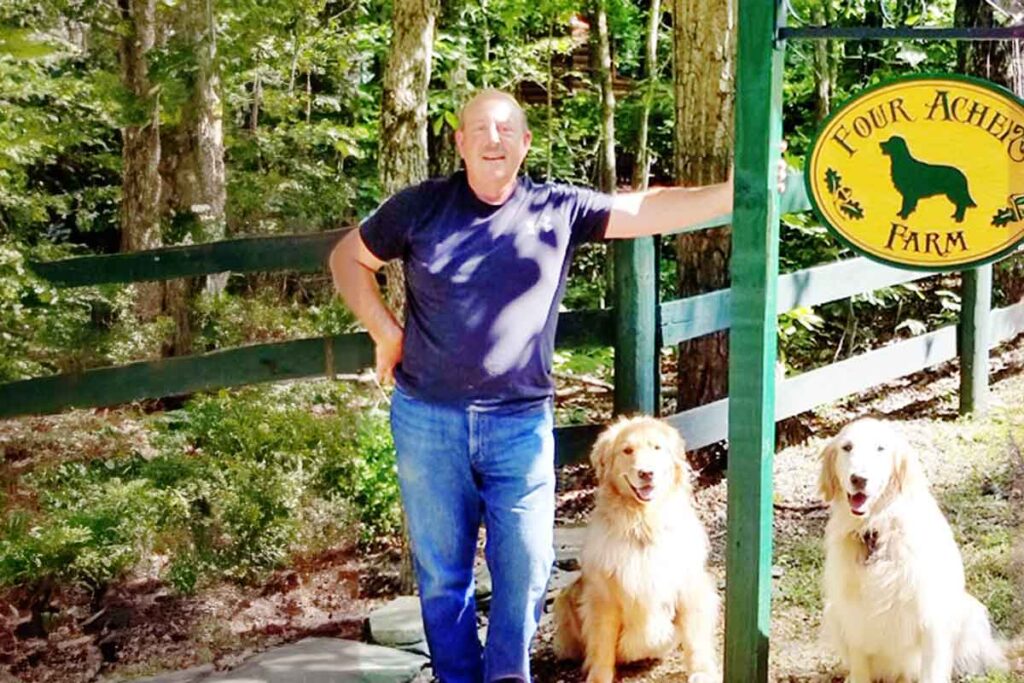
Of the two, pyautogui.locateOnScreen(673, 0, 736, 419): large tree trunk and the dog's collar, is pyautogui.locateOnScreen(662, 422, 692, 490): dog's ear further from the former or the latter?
pyautogui.locateOnScreen(673, 0, 736, 419): large tree trunk

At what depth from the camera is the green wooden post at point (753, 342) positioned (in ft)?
9.52

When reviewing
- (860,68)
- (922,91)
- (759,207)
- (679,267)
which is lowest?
(679,267)

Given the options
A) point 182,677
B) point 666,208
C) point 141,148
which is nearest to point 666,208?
point 666,208

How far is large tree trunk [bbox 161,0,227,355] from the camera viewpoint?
17.2ft

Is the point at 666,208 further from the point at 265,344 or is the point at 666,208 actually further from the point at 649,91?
the point at 649,91

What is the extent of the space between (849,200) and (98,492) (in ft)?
10.8

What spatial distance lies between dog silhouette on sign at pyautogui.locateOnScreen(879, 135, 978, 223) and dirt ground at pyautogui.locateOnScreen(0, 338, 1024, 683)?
152 centimetres

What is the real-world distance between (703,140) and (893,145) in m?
2.50

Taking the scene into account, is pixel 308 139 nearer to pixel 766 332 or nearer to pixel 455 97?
pixel 455 97

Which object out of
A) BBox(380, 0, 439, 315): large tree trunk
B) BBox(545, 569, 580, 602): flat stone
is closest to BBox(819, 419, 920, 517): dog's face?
BBox(545, 569, 580, 602): flat stone

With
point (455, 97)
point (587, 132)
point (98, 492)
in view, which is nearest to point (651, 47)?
point (587, 132)

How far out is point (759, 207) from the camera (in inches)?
116

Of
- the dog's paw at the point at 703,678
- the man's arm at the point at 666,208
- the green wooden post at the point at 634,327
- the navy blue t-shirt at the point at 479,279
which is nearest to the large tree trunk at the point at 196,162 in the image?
the green wooden post at the point at 634,327

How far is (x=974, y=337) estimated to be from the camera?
5070 millimetres
